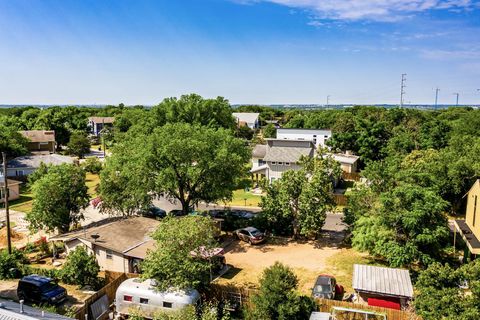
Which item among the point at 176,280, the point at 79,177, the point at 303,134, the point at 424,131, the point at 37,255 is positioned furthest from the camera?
A: the point at 303,134

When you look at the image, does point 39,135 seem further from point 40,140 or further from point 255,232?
point 255,232

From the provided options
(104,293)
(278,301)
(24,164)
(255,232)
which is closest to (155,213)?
(255,232)

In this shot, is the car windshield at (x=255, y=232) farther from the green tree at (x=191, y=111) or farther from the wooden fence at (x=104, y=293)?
the green tree at (x=191, y=111)

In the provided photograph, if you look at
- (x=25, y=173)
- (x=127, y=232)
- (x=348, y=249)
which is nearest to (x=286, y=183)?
(x=348, y=249)

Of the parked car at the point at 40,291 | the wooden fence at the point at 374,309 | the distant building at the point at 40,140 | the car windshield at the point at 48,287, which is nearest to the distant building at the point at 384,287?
the wooden fence at the point at 374,309

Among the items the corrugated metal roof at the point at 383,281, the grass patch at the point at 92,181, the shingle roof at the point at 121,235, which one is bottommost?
the grass patch at the point at 92,181

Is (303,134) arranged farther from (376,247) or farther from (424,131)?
(376,247)

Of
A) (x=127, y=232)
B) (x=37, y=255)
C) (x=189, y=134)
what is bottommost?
(x=37, y=255)
